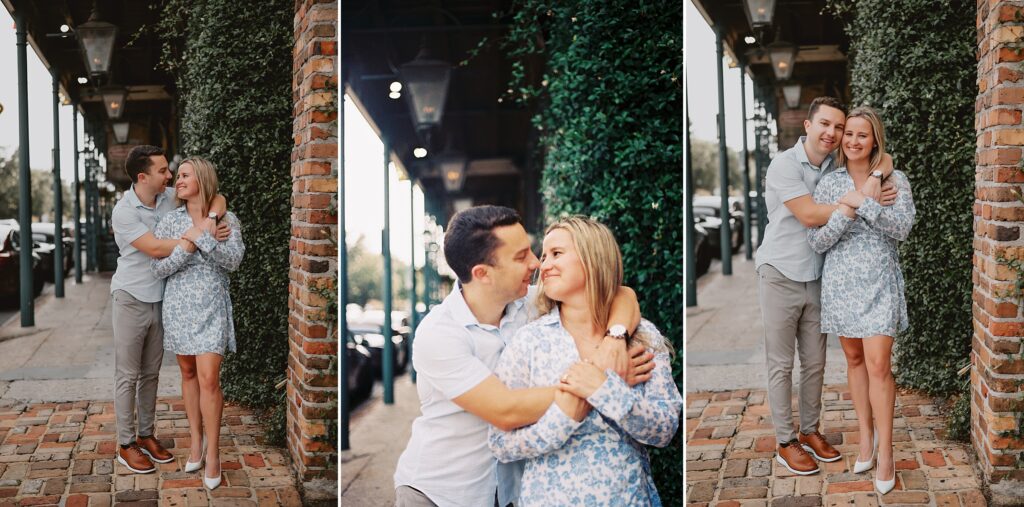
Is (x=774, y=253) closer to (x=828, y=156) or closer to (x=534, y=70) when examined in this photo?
(x=828, y=156)

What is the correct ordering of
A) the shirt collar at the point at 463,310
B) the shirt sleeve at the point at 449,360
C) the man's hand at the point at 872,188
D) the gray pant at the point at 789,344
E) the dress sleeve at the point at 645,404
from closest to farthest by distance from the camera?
1. the dress sleeve at the point at 645,404
2. the shirt sleeve at the point at 449,360
3. the shirt collar at the point at 463,310
4. the man's hand at the point at 872,188
5. the gray pant at the point at 789,344

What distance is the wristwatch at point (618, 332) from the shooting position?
2339 millimetres

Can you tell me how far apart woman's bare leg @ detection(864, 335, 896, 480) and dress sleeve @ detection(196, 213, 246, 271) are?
2.29 metres

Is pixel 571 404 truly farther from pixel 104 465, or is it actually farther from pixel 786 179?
pixel 104 465

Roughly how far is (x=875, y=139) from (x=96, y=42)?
2848 millimetres

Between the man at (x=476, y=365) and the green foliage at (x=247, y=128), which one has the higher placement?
the green foliage at (x=247, y=128)

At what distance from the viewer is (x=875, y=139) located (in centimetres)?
297

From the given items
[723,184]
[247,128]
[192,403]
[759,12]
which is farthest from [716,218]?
[192,403]

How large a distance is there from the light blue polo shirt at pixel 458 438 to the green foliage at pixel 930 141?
146 centimetres

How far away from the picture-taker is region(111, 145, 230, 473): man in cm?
322

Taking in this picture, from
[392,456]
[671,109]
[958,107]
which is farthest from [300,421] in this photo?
[958,107]

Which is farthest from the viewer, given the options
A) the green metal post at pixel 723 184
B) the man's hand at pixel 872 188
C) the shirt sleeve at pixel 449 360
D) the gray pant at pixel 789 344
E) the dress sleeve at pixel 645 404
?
the green metal post at pixel 723 184

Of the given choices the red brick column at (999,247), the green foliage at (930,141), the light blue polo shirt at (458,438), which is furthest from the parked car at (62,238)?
the red brick column at (999,247)

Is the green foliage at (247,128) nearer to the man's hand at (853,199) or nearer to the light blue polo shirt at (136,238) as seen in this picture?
the light blue polo shirt at (136,238)
